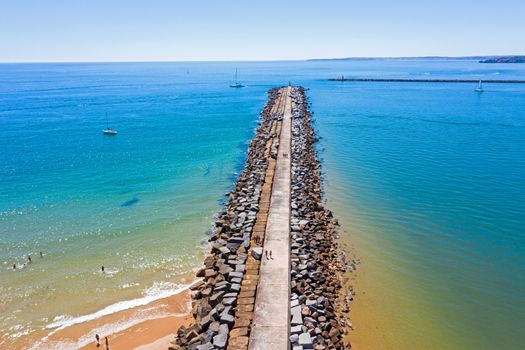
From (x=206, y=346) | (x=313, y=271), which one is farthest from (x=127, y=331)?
(x=313, y=271)

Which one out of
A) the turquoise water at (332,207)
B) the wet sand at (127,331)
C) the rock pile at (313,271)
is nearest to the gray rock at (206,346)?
the wet sand at (127,331)

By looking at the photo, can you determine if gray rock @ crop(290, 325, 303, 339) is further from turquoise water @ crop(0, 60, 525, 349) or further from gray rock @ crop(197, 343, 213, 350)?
turquoise water @ crop(0, 60, 525, 349)

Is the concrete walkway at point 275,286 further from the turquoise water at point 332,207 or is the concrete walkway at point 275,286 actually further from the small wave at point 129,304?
the small wave at point 129,304

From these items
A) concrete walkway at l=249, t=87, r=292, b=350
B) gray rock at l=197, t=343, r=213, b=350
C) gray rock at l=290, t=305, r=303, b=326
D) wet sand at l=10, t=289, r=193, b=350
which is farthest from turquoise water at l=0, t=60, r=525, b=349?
gray rock at l=197, t=343, r=213, b=350

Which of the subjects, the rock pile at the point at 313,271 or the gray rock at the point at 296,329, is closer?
the gray rock at the point at 296,329

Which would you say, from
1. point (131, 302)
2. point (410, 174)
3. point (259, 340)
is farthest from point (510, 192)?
point (131, 302)
